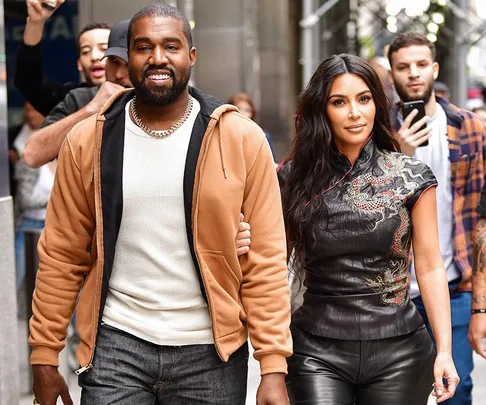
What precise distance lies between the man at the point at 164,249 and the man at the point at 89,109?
0.97 metres

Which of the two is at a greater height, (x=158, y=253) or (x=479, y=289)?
(x=158, y=253)

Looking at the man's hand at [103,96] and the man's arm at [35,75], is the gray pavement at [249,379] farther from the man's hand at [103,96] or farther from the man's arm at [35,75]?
the man's hand at [103,96]

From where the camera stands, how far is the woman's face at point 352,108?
4371 mm

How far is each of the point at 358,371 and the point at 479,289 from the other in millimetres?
1167

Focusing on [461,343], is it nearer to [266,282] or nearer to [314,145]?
[314,145]

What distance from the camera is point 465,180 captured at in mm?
5531

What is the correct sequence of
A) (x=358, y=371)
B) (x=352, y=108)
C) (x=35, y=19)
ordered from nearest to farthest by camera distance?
(x=358, y=371) → (x=352, y=108) → (x=35, y=19)

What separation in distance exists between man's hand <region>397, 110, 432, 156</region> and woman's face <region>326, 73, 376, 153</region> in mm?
954

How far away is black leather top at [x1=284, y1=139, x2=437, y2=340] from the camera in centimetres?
417

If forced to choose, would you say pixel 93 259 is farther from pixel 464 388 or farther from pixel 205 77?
→ pixel 205 77

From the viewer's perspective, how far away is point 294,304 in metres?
4.71

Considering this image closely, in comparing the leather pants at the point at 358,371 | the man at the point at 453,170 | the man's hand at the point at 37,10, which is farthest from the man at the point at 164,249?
the man at the point at 453,170

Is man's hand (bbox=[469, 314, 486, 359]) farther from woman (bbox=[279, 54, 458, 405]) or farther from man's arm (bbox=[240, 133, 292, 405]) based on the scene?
man's arm (bbox=[240, 133, 292, 405])

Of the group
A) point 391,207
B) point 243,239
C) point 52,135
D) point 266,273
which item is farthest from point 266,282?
point 52,135
